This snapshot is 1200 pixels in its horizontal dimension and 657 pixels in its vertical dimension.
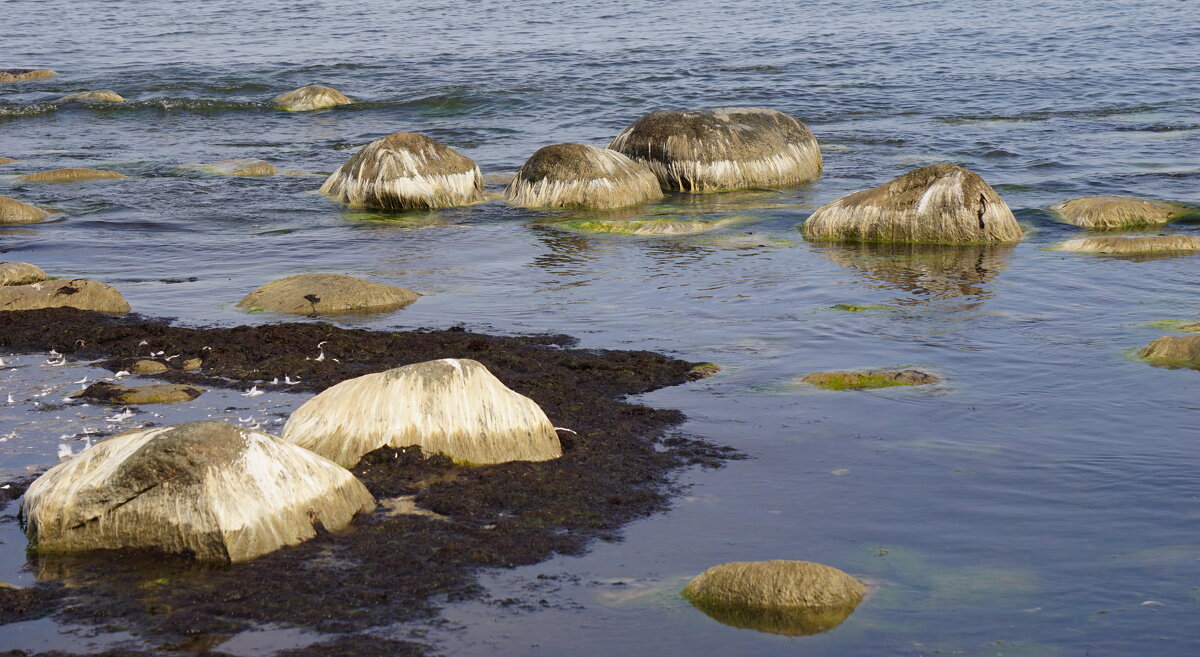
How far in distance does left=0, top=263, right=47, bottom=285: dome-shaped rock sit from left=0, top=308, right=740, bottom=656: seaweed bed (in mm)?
2502

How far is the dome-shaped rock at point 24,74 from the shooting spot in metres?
38.3

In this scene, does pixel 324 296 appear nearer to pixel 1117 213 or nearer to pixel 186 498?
pixel 186 498

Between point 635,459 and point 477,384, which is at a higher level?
point 477,384

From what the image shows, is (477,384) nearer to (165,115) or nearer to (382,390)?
(382,390)

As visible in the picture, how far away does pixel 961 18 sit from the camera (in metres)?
45.1

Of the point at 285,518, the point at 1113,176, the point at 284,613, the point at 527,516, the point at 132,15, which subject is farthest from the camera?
the point at 132,15

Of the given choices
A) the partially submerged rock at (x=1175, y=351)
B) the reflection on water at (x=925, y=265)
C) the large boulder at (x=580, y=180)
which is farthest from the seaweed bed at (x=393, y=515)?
the large boulder at (x=580, y=180)

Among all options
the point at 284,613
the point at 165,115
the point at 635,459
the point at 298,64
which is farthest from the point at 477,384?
the point at 298,64

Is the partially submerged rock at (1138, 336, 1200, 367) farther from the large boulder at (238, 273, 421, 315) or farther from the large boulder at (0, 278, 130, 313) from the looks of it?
the large boulder at (0, 278, 130, 313)

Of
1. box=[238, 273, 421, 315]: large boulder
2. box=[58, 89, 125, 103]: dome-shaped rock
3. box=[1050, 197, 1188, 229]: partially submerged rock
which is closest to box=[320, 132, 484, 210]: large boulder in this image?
box=[238, 273, 421, 315]: large boulder

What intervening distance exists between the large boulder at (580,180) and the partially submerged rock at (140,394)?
33.5ft

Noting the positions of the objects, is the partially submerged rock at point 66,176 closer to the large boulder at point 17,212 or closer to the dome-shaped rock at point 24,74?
the large boulder at point 17,212

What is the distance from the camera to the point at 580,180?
1983 cm

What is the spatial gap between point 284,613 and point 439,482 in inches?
75.4
